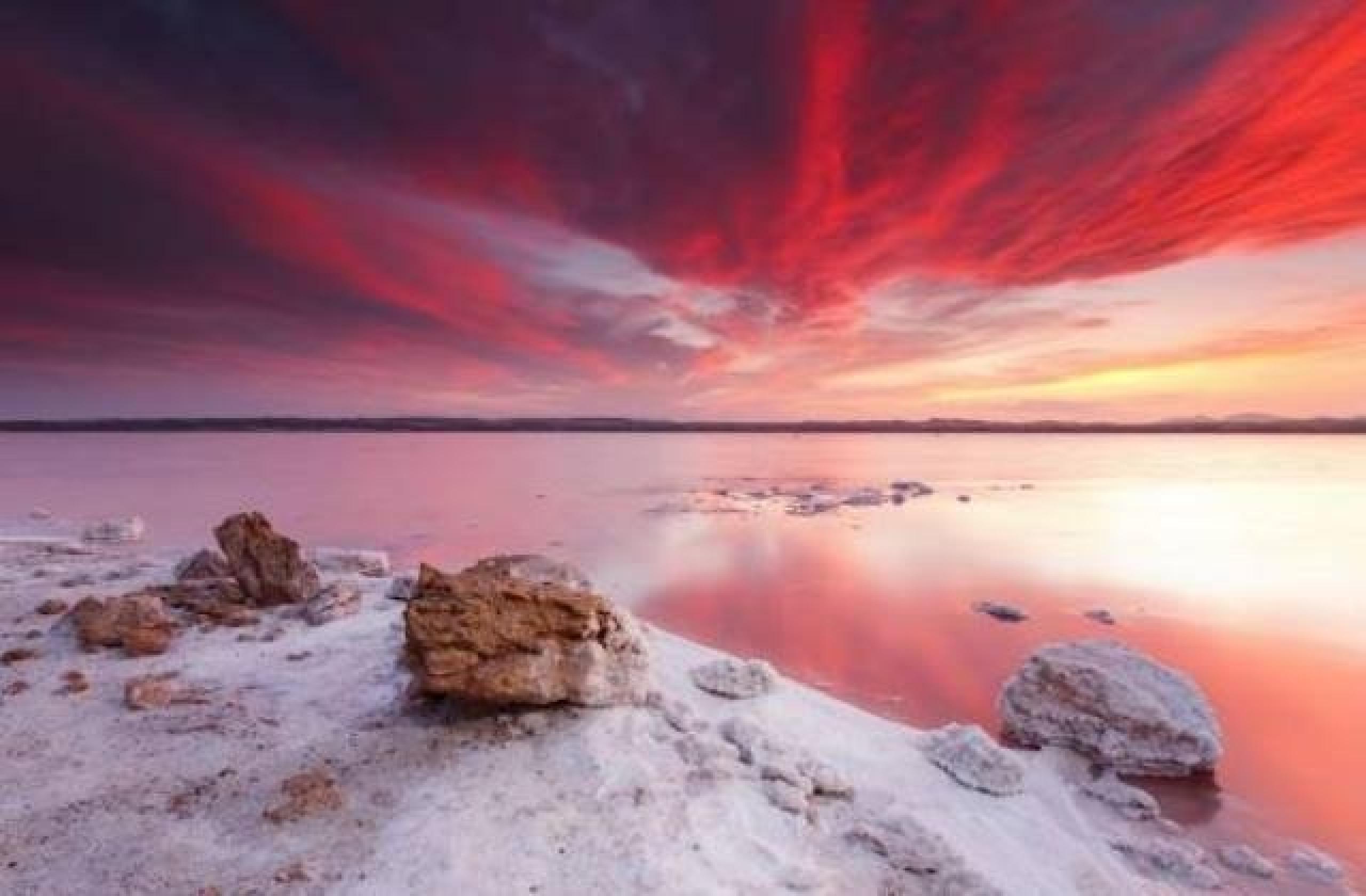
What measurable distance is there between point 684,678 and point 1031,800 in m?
3.62

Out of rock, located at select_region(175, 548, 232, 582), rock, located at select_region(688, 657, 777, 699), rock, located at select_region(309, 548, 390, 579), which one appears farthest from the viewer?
rock, located at select_region(309, 548, 390, 579)

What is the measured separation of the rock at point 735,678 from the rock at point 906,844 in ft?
7.71

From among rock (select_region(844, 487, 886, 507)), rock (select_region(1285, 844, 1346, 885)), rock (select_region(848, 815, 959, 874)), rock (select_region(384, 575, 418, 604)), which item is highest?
rock (select_region(384, 575, 418, 604))

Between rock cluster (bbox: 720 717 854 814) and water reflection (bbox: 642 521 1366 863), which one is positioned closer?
rock cluster (bbox: 720 717 854 814)

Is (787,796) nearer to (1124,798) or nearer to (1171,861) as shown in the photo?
(1171,861)

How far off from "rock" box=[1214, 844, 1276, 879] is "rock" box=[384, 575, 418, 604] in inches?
387

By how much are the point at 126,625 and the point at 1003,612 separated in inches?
550

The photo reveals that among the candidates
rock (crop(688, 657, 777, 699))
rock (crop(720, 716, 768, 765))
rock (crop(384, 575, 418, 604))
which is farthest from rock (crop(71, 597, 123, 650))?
rock (crop(720, 716, 768, 765))

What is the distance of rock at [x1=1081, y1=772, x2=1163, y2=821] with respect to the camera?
7457 millimetres

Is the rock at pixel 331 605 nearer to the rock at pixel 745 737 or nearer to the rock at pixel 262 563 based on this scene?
the rock at pixel 262 563

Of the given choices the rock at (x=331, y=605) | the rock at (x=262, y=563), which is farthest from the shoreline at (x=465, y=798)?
the rock at (x=262, y=563)

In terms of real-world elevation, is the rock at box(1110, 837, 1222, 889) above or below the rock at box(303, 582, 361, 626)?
below

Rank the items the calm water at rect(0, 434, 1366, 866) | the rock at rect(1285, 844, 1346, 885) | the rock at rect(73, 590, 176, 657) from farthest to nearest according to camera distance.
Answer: the calm water at rect(0, 434, 1366, 866) < the rock at rect(73, 590, 176, 657) < the rock at rect(1285, 844, 1346, 885)

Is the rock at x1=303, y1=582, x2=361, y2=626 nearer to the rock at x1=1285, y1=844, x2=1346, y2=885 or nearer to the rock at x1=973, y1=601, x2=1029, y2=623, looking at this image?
the rock at x1=1285, y1=844, x2=1346, y2=885
